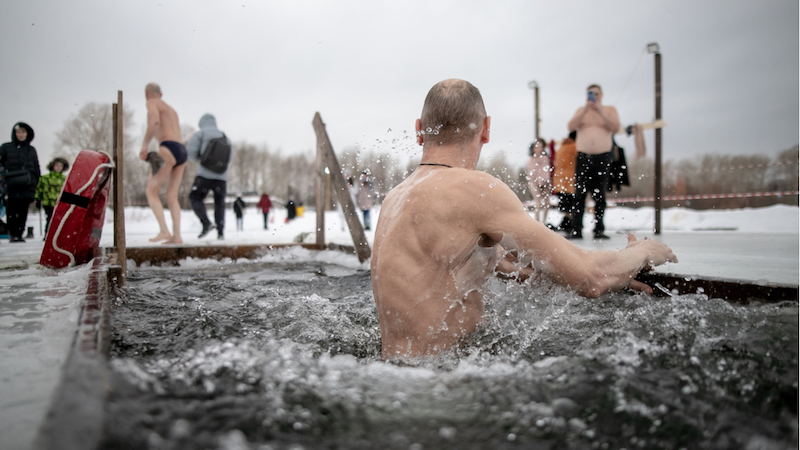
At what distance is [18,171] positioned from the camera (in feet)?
21.9

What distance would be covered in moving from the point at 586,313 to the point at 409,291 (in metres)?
1.09

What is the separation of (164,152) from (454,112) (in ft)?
17.0

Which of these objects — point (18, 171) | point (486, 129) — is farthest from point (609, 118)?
point (18, 171)

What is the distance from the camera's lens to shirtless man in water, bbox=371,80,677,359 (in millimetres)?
1438

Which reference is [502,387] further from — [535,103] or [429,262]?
[535,103]

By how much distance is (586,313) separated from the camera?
2.08m

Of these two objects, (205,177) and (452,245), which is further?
(205,177)

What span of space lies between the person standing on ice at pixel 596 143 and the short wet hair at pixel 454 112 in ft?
15.9

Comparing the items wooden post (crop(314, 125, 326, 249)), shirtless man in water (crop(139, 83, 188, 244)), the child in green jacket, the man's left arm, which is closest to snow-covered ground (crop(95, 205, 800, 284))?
wooden post (crop(314, 125, 326, 249))

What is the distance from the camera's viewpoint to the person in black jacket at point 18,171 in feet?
21.7

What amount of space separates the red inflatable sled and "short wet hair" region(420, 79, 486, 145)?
8.54ft

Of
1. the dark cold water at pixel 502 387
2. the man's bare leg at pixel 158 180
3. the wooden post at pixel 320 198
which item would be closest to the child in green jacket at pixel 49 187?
the man's bare leg at pixel 158 180

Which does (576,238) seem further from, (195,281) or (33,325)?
(33,325)

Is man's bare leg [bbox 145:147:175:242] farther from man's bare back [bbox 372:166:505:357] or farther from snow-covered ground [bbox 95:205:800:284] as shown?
man's bare back [bbox 372:166:505:357]
